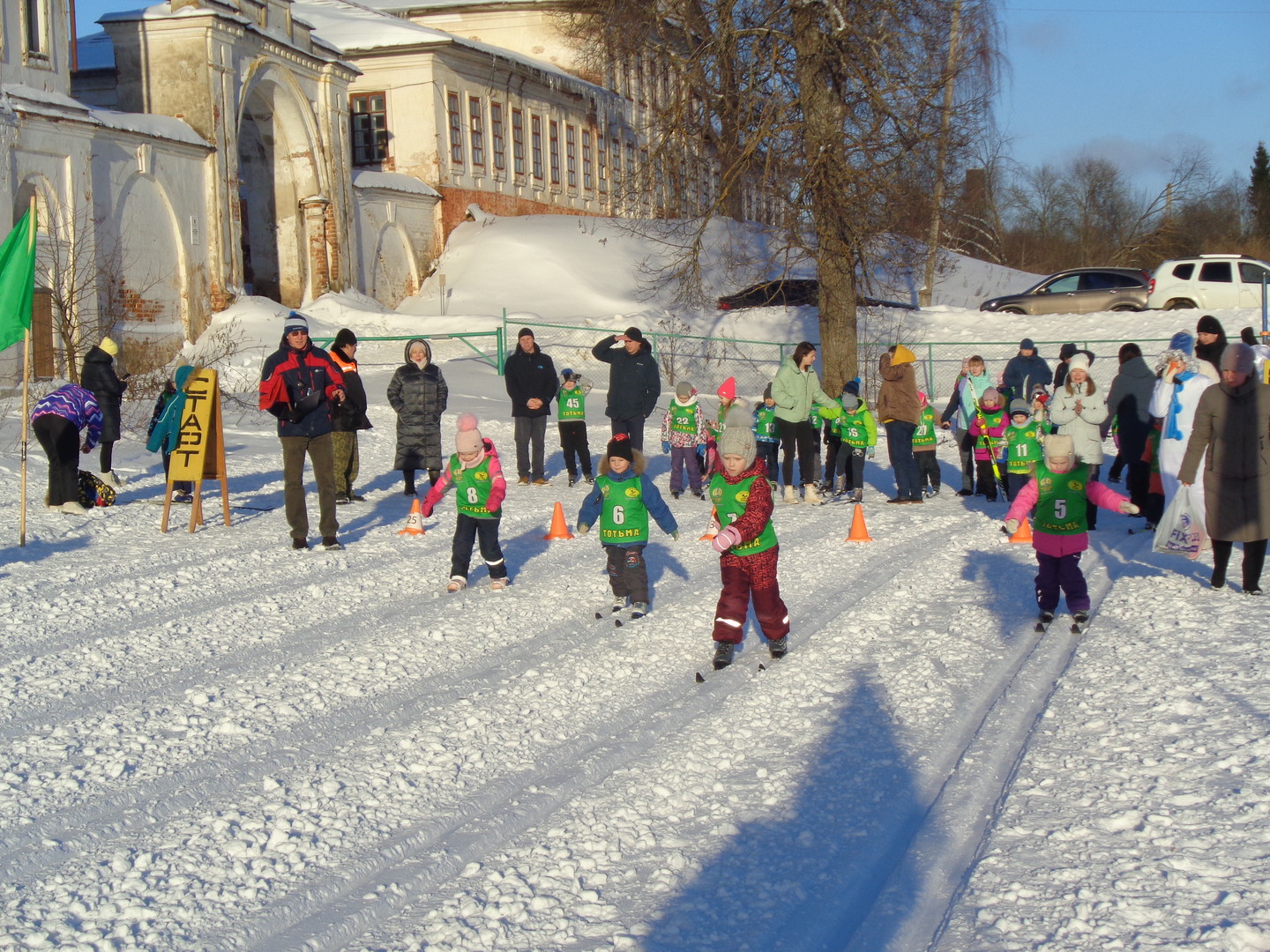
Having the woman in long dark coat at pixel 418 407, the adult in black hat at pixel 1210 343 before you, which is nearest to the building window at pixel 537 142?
the woman in long dark coat at pixel 418 407

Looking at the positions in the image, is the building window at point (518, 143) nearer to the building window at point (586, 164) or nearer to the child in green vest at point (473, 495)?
the building window at point (586, 164)

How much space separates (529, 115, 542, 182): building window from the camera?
42688mm

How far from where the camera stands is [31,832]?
4.95m

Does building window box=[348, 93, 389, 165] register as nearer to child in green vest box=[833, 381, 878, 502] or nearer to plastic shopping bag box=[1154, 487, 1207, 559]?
child in green vest box=[833, 381, 878, 502]

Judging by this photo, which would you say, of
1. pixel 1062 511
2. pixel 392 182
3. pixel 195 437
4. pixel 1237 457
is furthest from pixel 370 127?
pixel 1062 511

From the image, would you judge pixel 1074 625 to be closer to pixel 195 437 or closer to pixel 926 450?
Answer: pixel 926 450

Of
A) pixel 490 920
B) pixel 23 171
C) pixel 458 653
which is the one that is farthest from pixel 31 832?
pixel 23 171

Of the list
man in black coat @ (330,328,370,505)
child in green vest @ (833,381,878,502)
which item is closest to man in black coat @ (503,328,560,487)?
man in black coat @ (330,328,370,505)

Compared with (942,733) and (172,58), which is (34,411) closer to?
(942,733)

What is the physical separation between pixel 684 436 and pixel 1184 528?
6.11 m

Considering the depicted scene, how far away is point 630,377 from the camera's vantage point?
44.7ft

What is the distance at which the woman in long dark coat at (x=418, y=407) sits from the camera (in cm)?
1329

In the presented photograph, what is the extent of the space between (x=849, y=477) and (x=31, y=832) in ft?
36.3

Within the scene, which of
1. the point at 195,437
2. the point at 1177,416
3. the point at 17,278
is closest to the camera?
the point at 1177,416
